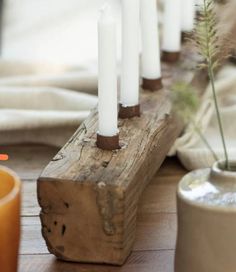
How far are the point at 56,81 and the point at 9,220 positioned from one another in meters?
0.66

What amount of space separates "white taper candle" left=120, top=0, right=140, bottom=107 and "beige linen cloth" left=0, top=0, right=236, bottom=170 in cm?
15

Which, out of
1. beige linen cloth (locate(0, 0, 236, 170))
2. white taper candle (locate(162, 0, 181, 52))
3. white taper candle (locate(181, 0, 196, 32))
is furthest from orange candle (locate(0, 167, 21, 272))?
white taper candle (locate(181, 0, 196, 32))

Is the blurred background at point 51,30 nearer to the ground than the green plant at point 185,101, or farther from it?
nearer to the ground

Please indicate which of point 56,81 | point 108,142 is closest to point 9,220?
point 108,142

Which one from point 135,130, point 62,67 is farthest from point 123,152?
point 62,67

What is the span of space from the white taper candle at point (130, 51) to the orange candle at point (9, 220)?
28 cm

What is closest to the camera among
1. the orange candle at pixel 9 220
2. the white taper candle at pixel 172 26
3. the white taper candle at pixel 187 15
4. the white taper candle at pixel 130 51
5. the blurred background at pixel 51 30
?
the orange candle at pixel 9 220

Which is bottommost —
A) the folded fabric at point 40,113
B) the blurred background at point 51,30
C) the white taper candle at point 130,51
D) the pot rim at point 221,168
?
the folded fabric at point 40,113

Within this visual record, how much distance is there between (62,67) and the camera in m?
1.47

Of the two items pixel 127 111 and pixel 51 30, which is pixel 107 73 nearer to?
pixel 127 111

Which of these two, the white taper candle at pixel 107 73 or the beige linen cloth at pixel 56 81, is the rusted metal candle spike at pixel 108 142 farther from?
the beige linen cloth at pixel 56 81

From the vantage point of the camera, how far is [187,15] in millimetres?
1460

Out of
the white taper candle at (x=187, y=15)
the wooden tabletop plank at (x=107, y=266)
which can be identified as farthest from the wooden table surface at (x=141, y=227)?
the white taper candle at (x=187, y=15)

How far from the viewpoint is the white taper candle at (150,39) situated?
3.67 ft
